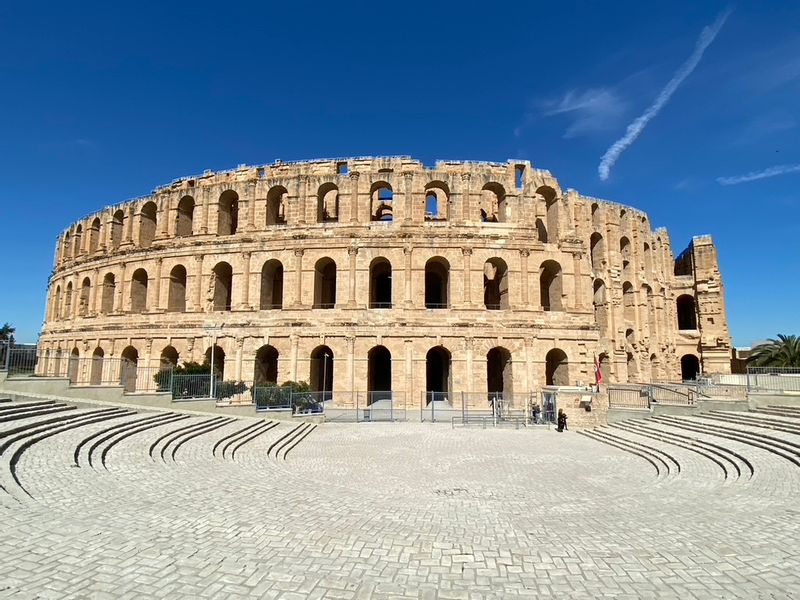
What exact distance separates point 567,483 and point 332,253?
20.8 m

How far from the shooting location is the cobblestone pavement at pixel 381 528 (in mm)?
5039

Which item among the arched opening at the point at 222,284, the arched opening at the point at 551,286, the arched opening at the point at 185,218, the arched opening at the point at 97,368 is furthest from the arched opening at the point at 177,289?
the arched opening at the point at 551,286

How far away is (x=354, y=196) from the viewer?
96.7ft

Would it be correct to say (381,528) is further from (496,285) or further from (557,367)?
(496,285)

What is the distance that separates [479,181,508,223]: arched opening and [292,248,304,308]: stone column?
1247 centimetres

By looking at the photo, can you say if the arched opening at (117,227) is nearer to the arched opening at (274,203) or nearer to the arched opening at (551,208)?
the arched opening at (274,203)

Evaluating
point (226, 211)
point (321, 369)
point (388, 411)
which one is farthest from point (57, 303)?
point (388, 411)

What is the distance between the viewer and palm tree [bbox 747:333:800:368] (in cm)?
3384

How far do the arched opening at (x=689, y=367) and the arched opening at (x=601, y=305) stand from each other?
573 inches

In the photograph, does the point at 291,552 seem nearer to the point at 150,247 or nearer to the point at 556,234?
the point at 556,234

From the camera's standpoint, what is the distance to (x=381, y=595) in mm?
4859

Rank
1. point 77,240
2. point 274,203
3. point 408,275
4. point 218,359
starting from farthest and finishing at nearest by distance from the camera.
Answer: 1. point 77,240
2. point 274,203
3. point 218,359
4. point 408,275

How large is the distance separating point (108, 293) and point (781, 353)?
5328 cm

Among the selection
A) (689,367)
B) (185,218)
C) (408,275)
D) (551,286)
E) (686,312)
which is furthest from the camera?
(686,312)
